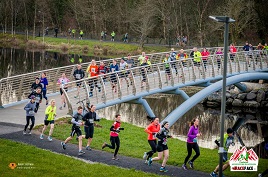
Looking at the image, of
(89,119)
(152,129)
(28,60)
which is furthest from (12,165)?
(28,60)

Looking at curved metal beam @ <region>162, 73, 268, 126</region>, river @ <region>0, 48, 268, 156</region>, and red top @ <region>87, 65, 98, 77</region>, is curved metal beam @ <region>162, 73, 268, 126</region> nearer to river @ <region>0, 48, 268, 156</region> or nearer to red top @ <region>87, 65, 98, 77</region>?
river @ <region>0, 48, 268, 156</region>

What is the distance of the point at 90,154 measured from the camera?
18.4 meters

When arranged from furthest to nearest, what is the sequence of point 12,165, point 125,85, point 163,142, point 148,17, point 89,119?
point 148,17, point 125,85, point 89,119, point 163,142, point 12,165

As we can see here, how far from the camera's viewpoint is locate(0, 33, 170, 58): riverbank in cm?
6931

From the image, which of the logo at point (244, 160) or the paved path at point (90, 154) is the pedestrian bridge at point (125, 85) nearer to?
the paved path at point (90, 154)

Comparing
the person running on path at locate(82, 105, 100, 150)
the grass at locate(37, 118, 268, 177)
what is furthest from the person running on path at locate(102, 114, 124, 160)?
the grass at locate(37, 118, 268, 177)

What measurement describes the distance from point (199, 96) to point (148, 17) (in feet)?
138

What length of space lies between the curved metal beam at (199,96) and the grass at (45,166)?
9.30m

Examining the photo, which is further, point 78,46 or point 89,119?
point 78,46

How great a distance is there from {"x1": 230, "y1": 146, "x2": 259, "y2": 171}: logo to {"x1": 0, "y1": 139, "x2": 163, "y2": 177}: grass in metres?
2.40

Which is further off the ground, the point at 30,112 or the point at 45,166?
the point at 30,112

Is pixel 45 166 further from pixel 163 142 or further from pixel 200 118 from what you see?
pixel 200 118

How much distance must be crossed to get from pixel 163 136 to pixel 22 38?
68819 mm

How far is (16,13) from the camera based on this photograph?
88312 millimetres
